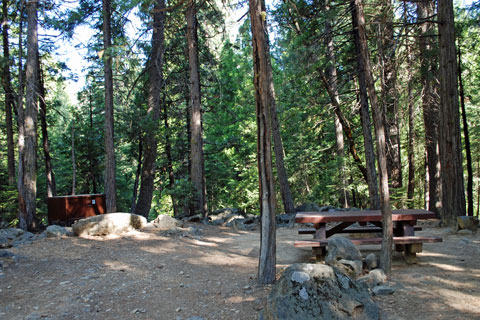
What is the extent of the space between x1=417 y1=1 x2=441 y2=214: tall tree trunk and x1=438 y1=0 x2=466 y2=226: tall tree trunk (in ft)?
5.08

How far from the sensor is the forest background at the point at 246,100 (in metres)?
10.9

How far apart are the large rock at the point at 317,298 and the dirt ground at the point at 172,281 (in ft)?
1.42

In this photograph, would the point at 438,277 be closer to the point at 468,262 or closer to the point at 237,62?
the point at 468,262

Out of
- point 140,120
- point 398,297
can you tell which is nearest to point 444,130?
point 398,297

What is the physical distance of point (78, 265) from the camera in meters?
6.46

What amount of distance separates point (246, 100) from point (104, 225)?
14812mm

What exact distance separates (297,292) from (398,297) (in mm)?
1641

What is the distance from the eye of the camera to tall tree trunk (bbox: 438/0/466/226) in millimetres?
9391

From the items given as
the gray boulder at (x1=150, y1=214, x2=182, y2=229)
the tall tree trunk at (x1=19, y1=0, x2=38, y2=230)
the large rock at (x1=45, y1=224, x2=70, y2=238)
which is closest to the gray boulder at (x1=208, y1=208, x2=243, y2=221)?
the gray boulder at (x1=150, y1=214, x2=182, y2=229)

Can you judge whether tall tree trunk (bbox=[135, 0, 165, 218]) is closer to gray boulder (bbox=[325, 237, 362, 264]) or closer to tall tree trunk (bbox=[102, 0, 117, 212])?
tall tree trunk (bbox=[102, 0, 117, 212])

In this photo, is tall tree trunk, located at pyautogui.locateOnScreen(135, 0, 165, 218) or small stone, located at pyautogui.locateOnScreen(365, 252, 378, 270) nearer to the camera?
small stone, located at pyautogui.locateOnScreen(365, 252, 378, 270)

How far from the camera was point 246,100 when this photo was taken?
72.8 feet

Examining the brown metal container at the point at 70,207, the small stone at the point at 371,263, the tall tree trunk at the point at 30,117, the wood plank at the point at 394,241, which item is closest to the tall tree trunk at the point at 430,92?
the wood plank at the point at 394,241

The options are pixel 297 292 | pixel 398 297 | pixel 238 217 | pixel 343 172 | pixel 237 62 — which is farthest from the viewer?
pixel 237 62
